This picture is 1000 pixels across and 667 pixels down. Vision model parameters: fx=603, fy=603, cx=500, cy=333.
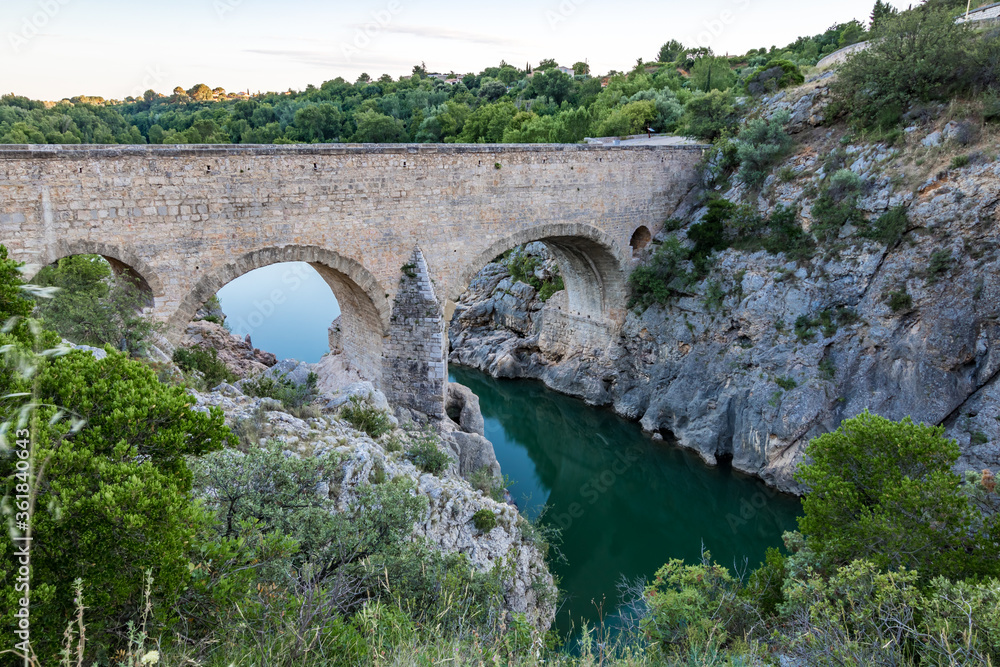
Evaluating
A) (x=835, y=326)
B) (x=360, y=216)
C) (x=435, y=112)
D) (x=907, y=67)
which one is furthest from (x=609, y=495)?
(x=435, y=112)

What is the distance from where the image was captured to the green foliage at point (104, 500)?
2.62 metres

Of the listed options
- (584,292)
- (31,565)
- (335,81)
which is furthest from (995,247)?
(335,81)

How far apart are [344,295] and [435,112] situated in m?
24.0

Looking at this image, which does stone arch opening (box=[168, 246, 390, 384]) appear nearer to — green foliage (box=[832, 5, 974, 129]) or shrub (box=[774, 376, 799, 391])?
shrub (box=[774, 376, 799, 391])

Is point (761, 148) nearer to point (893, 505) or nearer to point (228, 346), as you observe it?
point (893, 505)

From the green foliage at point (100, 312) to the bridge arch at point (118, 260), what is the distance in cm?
10

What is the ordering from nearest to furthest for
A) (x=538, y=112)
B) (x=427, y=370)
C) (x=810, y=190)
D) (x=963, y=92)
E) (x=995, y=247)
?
(x=995, y=247)
(x=427, y=370)
(x=963, y=92)
(x=810, y=190)
(x=538, y=112)

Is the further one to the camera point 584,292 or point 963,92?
point 584,292

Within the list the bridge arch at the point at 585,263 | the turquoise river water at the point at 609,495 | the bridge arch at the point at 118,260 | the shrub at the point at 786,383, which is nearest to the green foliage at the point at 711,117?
the bridge arch at the point at 585,263

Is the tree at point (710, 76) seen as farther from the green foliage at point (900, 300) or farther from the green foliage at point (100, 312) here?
the green foliage at point (100, 312)

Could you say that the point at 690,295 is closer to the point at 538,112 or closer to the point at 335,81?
the point at 538,112

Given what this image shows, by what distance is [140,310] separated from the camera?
857 centimetres

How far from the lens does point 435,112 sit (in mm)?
32656

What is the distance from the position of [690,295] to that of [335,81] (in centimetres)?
4365
